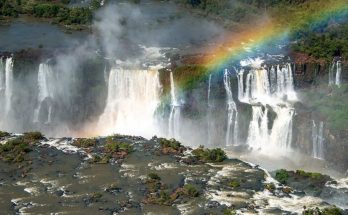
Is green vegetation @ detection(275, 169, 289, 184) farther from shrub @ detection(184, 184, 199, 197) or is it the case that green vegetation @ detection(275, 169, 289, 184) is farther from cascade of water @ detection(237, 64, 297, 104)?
cascade of water @ detection(237, 64, 297, 104)

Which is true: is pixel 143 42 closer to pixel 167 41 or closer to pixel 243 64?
pixel 167 41

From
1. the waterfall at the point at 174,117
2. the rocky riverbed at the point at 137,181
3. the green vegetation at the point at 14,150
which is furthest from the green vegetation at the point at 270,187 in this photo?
the waterfall at the point at 174,117

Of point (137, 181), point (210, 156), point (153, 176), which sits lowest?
point (137, 181)

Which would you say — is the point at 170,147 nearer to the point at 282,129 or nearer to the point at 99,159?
the point at 99,159

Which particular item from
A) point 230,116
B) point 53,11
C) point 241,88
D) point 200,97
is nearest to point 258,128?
point 230,116

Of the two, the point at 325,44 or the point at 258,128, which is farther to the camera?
the point at 325,44

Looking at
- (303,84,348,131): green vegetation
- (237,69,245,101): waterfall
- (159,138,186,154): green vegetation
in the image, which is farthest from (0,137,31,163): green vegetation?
(303,84,348,131): green vegetation

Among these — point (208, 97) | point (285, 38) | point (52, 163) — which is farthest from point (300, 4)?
point (52, 163)

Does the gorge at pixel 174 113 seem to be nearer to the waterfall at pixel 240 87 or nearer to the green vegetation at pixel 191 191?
the waterfall at pixel 240 87
